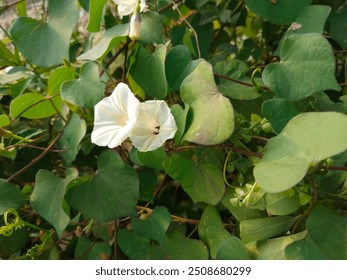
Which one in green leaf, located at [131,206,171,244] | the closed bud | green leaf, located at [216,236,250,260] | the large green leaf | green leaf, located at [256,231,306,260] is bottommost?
the large green leaf

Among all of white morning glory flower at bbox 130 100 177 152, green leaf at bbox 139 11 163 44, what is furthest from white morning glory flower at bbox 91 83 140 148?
green leaf at bbox 139 11 163 44

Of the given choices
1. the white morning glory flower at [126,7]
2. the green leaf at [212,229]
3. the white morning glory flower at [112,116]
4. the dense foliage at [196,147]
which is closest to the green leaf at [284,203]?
the dense foliage at [196,147]

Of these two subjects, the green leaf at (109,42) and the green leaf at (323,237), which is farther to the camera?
the green leaf at (109,42)

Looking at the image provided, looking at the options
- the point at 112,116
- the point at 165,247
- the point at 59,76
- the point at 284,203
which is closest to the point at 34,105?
the point at 59,76

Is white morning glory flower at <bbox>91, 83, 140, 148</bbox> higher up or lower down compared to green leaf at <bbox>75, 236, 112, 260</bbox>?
higher up

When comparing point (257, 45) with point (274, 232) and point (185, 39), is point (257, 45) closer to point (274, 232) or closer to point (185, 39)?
point (185, 39)

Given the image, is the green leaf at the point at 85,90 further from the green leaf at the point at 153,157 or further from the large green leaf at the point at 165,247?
the large green leaf at the point at 165,247

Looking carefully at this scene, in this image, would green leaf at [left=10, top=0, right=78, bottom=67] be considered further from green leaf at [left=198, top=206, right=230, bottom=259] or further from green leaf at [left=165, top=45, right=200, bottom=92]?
green leaf at [left=198, top=206, right=230, bottom=259]
